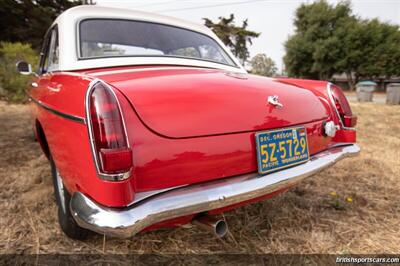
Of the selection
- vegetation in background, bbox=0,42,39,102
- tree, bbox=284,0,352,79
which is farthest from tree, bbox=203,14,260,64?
vegetation in background, bbox=0,42,39,102

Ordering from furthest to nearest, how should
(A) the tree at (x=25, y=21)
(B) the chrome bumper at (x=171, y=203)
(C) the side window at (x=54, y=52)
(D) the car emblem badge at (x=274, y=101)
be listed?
(A) the tree at (x=25, y=21) < (C) the side window at (x=54, y=52) < (D) the car emblem badge at (x=274, y=101) < (B) the chrome bumper at (x=171, y=203)

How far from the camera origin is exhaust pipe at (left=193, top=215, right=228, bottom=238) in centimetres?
123

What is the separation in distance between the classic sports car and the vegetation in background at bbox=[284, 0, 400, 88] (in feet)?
75.2

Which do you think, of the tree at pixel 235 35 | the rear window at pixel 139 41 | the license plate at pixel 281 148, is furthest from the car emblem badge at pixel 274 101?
the tree at pixel 235 35

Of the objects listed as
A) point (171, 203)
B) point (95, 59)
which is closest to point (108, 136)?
point (171, 203)

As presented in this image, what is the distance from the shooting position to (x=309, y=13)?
76.5 ft

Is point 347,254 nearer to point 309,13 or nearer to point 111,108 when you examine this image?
point 111,108

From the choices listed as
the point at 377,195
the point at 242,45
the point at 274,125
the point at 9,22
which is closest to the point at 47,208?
the point at 274,125

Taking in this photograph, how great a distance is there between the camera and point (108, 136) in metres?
1.08

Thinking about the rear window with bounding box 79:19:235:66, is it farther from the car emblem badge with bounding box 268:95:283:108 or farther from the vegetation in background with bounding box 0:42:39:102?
the vegetation in background with bounding box 0:42:39:102

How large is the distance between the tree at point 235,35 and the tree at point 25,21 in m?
12.8

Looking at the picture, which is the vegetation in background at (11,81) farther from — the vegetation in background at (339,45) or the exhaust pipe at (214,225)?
the vegetation in background at (339,45)

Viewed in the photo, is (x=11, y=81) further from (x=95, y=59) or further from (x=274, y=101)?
(x=274, y=101)

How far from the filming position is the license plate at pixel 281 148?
55.7 inches
